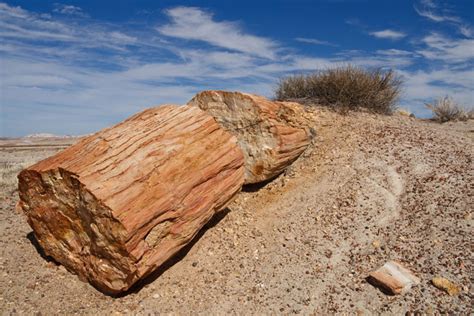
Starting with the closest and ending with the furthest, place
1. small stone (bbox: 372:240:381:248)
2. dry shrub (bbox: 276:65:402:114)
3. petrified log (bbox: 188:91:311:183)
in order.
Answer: small stone (bbox: 372:240:381:248), petrified log (bbox: 188:91:311:183), dry shrub (bbox: 276:65:402:114)

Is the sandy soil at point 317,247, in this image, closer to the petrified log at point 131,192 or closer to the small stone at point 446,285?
the small stone at point 446,285

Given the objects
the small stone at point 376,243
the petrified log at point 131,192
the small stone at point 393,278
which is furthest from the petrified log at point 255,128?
the small stone at point 393,278

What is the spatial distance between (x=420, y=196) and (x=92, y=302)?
4.03m

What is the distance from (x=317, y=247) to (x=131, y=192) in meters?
2.19

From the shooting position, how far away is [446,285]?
3.77 meters

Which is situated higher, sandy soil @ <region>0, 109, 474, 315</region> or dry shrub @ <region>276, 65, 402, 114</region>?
dry shrub @ <region>276, 65, 402, 114</region>

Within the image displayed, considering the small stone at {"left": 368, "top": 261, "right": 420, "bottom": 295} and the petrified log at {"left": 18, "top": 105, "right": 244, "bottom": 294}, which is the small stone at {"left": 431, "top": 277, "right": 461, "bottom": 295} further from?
the petrified log at {"left": 18, "top": 105, "right": 244, "bottom": 294}

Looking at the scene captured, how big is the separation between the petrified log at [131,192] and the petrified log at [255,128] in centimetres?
91

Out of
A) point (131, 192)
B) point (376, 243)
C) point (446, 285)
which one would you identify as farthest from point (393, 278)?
point (131, 192)

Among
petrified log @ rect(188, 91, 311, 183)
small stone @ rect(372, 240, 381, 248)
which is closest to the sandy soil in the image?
small stone @ rect(372, 240, 381, 248)

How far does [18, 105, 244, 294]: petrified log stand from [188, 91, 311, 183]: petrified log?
91 centimetres

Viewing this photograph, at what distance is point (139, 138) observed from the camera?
4.30m

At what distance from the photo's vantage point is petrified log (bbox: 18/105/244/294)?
148 inches

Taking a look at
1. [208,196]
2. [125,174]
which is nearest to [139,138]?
[125,174]
